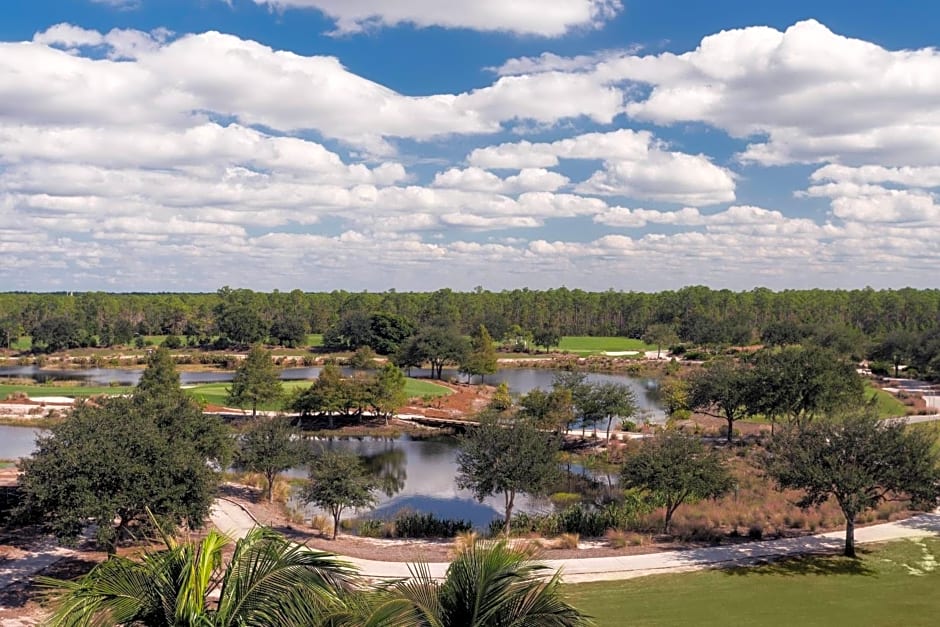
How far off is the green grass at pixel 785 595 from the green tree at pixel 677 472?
467 centimetres

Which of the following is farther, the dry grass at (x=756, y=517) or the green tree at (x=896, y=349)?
the green tree at (x=896, y=349)

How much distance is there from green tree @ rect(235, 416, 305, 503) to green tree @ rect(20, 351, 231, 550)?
28.2 feet

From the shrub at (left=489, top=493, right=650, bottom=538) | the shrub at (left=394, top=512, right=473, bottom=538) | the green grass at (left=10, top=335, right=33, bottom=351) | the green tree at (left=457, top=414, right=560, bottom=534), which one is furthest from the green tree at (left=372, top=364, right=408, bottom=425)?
the green grass at (left=10, top=335, right=33, bottom=351)

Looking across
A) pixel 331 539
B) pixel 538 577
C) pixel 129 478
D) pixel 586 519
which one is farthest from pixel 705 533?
pixel 538 577

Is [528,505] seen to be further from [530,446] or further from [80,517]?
[80,517]

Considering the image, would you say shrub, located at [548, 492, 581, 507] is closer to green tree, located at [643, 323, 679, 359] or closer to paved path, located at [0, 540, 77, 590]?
paved path, located at [0, 540, 77, 590]

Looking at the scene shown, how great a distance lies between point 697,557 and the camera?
23.6m

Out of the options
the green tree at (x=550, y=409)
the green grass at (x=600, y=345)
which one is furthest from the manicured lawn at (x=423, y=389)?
the green grass at (x=600, y=345)

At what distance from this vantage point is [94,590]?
675 cm

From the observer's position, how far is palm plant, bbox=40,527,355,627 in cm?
643

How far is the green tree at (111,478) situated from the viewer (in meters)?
19.3

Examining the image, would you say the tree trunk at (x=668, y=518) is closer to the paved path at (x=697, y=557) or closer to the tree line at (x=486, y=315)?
the paved path at (x=697, y=557)

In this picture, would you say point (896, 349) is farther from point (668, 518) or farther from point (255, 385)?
point (255, 385)

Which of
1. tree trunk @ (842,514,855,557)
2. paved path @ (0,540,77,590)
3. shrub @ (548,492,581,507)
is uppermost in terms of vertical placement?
tree trunk @ (842,514,855,557)
